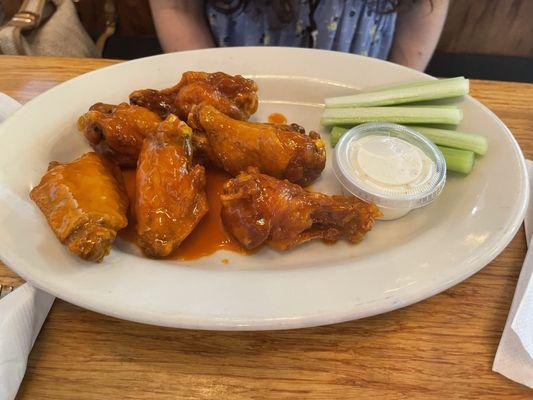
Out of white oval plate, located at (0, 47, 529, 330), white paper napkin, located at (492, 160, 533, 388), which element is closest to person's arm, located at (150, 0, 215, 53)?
white oval plate, located at (0, 47, 529, 330)

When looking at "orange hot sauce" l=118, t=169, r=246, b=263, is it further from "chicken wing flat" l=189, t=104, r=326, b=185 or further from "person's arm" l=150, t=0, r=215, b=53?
"person's arm" l=150, t=0, r=215, b=53

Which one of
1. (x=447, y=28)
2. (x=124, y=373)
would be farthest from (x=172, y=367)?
(x=447, y=28)

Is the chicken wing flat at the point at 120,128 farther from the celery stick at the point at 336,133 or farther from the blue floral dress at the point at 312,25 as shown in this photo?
the blue floral dress at the point at 312,25

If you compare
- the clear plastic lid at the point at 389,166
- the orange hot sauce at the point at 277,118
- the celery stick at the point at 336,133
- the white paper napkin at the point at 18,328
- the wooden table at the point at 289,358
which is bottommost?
the wooden table at the point at 289,358

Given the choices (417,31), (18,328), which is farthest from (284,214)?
(417,31)

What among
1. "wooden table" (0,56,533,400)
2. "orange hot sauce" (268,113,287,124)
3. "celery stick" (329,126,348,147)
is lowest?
"wooden table" (0,56,533,400)

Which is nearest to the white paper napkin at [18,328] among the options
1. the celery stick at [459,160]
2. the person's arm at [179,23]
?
the celery stick at [459,160]
